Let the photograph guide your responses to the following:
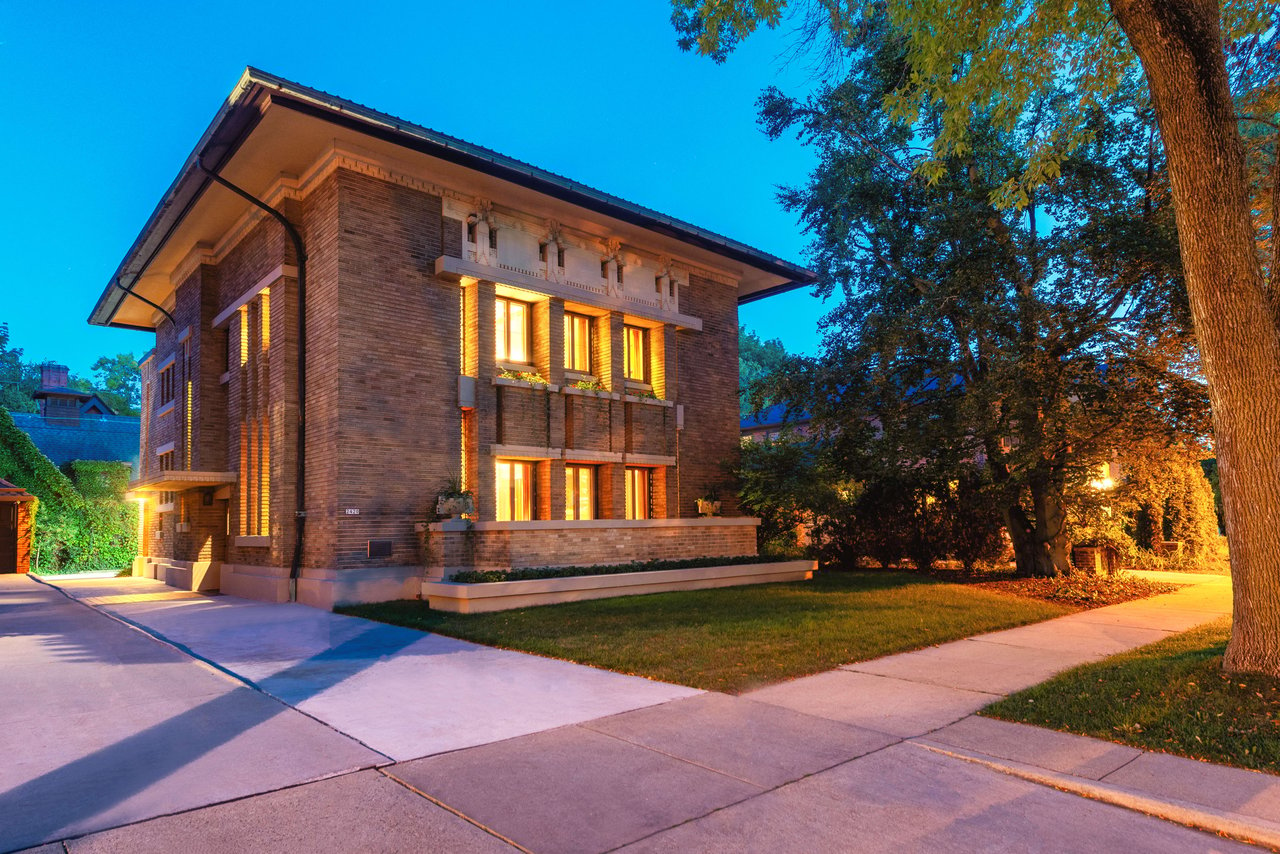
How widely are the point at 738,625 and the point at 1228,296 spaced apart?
20.5 ft

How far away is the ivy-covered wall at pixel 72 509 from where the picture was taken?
2750 cm

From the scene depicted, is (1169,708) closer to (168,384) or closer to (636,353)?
(636,353)

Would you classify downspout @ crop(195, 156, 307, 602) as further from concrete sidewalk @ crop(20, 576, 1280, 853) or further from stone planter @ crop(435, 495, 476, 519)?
concrete sidewalk @ crop(20, 576, 1280, 853)

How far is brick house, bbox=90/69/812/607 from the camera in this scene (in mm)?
14039

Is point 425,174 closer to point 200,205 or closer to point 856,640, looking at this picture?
point 200,205

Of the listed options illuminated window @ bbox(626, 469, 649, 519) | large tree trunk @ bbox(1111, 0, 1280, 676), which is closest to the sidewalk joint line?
large tree trunk @ bbox(1111, 0, 1280, 676)

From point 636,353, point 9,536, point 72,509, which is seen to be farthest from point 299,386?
point 9,536

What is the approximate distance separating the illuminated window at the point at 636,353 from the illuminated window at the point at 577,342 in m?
1.05

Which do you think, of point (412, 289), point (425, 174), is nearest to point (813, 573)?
point (412, 289)

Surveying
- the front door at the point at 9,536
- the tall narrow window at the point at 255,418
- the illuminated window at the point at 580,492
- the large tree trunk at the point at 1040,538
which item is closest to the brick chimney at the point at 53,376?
the front door at the point at 9,536

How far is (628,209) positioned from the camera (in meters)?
17.3

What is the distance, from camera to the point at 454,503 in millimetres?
14328

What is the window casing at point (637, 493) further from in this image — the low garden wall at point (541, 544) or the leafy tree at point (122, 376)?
the leafy tree at point (122, 376)

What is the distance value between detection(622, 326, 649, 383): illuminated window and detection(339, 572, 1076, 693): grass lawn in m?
6.43
